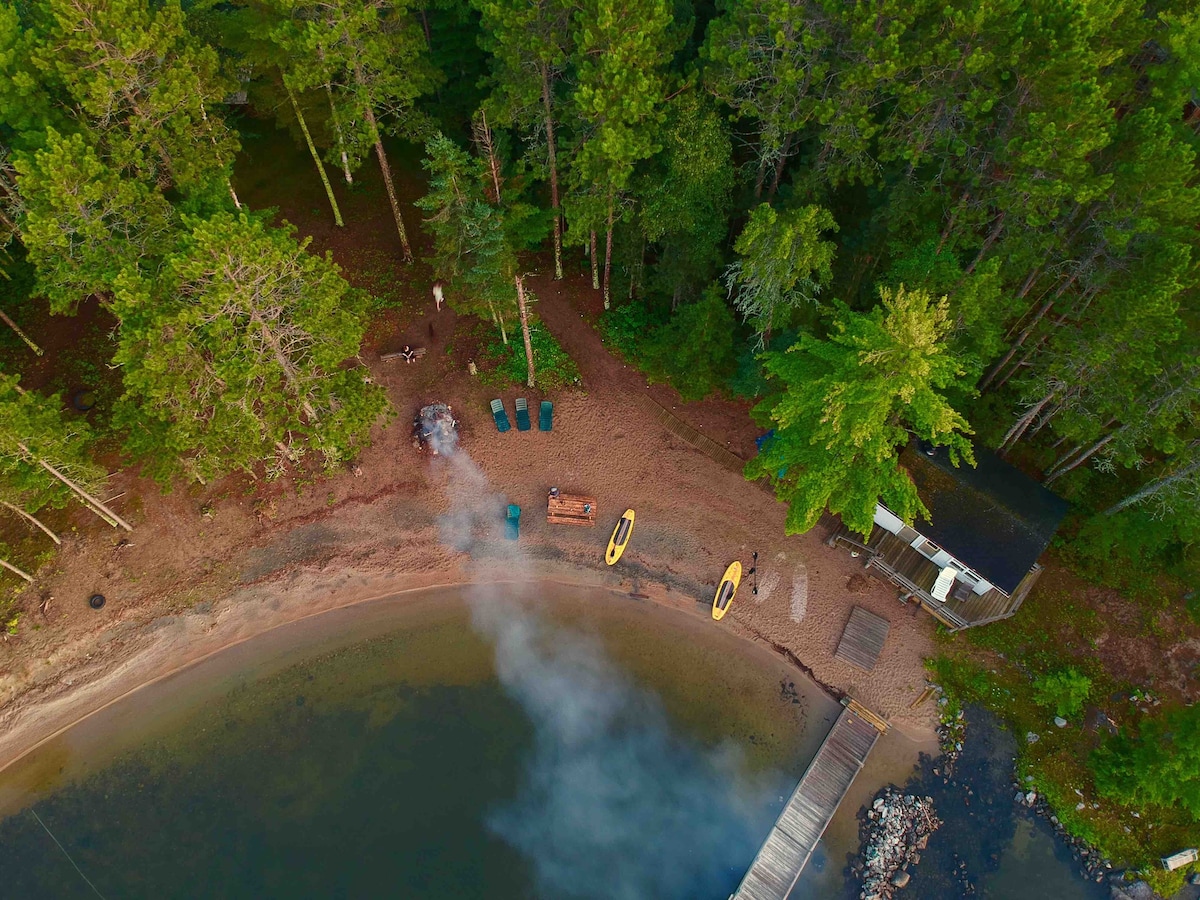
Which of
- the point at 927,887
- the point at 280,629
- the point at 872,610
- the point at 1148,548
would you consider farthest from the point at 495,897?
the point at 1148,548

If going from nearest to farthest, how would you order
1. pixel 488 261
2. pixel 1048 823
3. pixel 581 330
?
pixel 1048 823 → pixel 488 261 → pixel 581 330

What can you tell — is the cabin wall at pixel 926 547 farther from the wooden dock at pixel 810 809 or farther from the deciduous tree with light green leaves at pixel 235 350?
the deciduous tree with light green leaves at pixel 235 350

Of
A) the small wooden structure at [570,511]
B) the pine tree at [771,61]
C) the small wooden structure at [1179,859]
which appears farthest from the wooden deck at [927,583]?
the pine tree at [771,61]

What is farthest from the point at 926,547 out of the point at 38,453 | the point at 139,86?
the point at 139,86

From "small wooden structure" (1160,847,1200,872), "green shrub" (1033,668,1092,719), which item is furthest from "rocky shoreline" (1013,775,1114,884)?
"green shrub" (1033,668,1092,719)

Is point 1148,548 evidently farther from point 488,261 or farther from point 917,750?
point 488,261

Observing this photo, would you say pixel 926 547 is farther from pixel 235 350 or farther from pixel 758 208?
pixel 235 350
